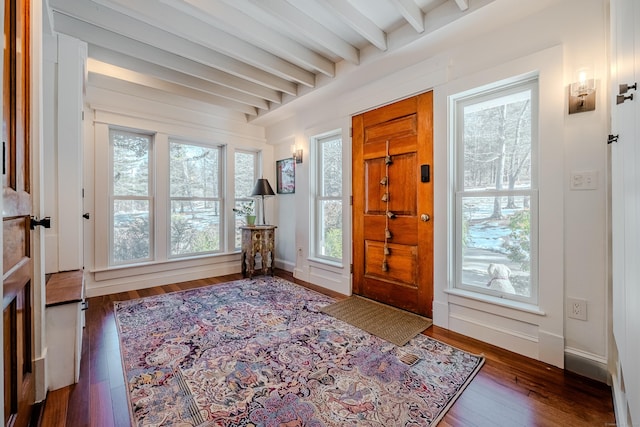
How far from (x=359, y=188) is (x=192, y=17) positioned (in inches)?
86.4

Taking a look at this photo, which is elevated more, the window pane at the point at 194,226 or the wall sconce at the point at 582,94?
the wall sconce at the point at 582,94

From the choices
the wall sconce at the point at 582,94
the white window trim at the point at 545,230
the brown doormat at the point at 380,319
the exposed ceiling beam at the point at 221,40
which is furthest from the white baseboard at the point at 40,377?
the wall sconce at the point at 582,94

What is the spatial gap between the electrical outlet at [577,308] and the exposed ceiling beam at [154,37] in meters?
3.33

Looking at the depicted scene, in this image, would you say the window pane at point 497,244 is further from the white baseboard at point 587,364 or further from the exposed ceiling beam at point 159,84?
the exposed ceiling beam at point 159,84

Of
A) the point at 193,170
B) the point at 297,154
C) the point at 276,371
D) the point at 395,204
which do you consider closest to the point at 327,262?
the point at 395,204

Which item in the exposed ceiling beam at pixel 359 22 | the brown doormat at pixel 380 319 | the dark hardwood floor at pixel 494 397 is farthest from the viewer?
the brown doormat at pixel 380 319

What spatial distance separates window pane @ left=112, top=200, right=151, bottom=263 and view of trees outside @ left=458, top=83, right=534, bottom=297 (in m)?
3.71

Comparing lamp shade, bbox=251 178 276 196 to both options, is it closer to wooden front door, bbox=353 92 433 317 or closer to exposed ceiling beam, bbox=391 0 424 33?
wooden front door, bbox=353 92 433 317

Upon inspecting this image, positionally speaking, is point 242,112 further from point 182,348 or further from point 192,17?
point 182,348

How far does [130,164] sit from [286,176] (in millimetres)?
2076

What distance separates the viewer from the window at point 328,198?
141 inches

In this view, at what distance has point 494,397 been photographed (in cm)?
154

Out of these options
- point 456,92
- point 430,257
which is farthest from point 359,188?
point 456,92

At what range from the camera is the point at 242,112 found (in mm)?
4258
